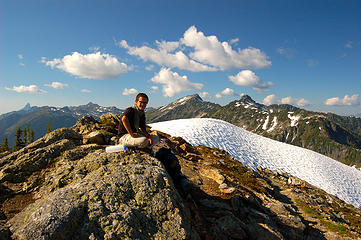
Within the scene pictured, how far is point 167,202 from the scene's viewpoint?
5.58 m

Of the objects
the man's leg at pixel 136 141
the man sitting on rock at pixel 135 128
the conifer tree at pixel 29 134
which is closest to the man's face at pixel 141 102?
the man sitting on rock at pixel 135 128

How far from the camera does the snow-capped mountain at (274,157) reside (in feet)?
96.1

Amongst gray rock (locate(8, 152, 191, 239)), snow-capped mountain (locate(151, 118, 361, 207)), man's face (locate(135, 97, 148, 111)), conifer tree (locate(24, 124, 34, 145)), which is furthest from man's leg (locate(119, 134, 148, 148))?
conifer tree (locate(24, 124, 34, 145))

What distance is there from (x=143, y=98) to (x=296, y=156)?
39420 millimetres

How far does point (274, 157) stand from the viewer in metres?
33.7

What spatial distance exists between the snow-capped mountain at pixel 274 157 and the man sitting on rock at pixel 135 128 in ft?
65.8

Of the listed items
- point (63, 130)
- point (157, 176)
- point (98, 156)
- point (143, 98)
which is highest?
point (143, 98)

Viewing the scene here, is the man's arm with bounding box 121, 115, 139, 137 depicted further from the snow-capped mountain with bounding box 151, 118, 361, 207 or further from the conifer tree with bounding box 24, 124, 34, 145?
the conifer tree with bounding box 24, 124, 34, 145

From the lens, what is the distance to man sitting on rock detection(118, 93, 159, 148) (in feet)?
25.2

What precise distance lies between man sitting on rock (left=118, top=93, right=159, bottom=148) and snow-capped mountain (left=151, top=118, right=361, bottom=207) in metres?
20.1

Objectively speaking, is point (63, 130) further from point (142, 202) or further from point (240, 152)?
point (240, 152)

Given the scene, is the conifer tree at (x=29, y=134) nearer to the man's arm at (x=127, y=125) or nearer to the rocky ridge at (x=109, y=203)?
the rocky ridge at (x=109, y=203)

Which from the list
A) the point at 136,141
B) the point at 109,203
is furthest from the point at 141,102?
the point at 109,203

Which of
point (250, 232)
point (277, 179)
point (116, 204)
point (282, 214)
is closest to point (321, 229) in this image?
point (282, 214)
